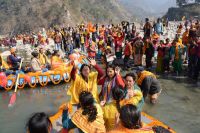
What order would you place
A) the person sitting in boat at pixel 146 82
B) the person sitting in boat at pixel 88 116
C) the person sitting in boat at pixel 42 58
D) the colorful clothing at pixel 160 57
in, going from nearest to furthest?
the person sitting in boat at pixel 88 116 < the person sitting in boat at pixel 146 82 < the person sitting in boat at pixel 42 58 < the colorful clothing at pixel 160 57

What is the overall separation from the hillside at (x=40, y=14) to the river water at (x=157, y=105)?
105m

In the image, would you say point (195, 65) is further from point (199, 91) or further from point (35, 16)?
point (35, 16)

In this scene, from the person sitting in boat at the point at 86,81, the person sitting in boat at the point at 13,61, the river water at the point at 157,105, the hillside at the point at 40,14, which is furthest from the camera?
the hillside at the point at 40,14

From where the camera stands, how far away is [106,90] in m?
6.83

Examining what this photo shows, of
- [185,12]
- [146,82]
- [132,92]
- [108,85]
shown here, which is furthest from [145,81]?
[185,12]

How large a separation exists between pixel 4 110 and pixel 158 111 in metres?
5.29

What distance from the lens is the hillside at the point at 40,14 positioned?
401ft

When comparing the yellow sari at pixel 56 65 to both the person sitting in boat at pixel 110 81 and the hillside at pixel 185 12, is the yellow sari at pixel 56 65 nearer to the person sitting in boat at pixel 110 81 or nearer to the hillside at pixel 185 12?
the person sitting in boat at pixel 110 81

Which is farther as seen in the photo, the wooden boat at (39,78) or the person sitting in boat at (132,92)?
the wooden boat at (39,78)

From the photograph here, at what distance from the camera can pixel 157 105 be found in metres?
11.1


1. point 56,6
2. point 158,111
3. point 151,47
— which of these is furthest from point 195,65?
point 56,6

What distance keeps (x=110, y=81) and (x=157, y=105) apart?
4.77 metres

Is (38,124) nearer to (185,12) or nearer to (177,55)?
(177,55)

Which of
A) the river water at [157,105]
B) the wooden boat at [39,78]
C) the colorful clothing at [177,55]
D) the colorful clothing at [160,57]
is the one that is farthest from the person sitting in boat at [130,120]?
the colorful clothing at [160,57]
